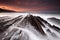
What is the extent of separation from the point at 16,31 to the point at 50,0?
491 millimetres

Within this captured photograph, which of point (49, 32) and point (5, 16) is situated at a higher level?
point (5, 16)

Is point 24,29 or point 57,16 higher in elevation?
point 57,16

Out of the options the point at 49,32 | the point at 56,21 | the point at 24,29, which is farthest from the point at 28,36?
the point at 56,21

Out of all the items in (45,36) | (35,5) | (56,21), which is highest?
(35,5)

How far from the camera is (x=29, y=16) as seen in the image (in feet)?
3.80

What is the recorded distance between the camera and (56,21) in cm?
114

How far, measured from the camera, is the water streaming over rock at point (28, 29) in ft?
3.34

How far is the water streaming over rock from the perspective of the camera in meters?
1.02

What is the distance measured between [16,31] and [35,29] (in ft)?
0.62

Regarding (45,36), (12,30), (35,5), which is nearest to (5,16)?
(12,30)

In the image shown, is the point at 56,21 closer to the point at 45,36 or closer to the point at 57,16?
the point at 57,16

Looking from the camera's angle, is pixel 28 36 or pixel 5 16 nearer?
pixel 28 36

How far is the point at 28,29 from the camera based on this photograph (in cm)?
108

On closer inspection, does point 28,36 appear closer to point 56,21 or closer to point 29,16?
point 29,16
